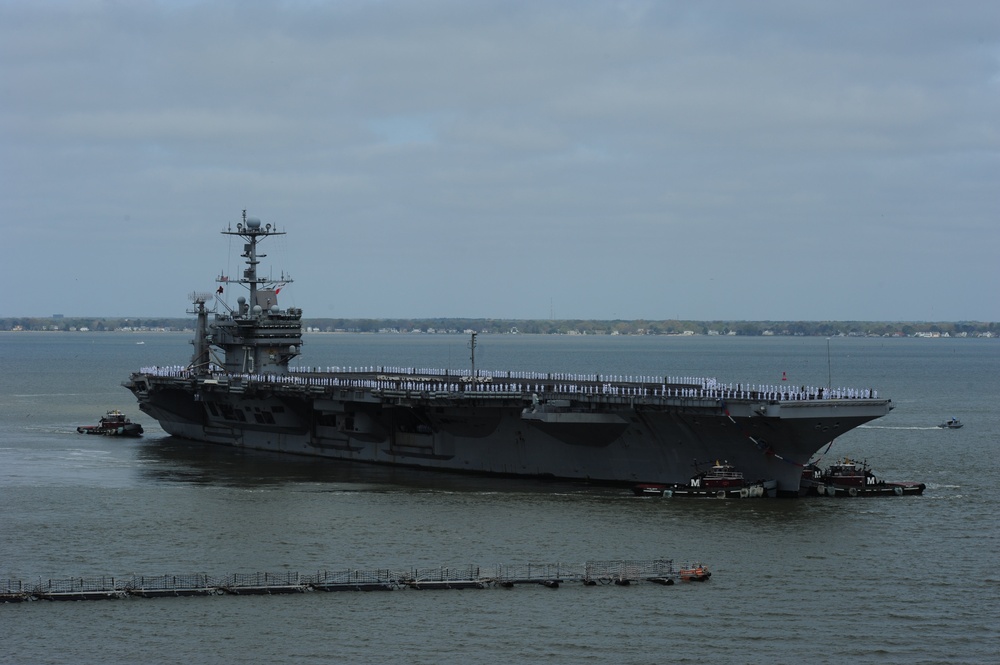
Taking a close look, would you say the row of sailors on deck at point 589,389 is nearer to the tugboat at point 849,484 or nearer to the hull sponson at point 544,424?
the hull sponson at point 544,424

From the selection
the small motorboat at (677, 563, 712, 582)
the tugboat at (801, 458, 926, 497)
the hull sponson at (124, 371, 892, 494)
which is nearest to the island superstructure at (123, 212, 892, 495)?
the hull sponson at (124, 371, 892, 494)

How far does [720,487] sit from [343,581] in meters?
14.1

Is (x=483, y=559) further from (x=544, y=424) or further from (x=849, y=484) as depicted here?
(x=849, y=484)

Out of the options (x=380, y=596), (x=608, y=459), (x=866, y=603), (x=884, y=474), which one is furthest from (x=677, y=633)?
(x=884, y=474)

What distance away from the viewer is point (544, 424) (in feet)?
134

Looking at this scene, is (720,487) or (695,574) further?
(720,487)

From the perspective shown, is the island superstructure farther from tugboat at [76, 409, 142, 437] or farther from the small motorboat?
the small motorboat

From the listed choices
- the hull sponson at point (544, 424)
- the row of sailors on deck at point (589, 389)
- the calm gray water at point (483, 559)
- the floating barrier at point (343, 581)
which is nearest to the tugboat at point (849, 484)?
the calm gray water at point (483, 559)

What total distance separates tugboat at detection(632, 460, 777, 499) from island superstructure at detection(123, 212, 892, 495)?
0.65 meters

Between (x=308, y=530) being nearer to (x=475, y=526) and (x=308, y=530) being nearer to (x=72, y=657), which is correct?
(x=475, y=526)

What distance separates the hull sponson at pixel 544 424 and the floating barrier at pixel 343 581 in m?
9.08

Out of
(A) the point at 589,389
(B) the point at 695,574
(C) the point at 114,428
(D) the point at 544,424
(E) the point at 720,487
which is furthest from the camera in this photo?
(C) the point at 114,428

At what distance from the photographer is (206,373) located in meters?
57.0

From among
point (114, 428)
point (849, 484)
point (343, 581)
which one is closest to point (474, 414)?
point (849, 484)
